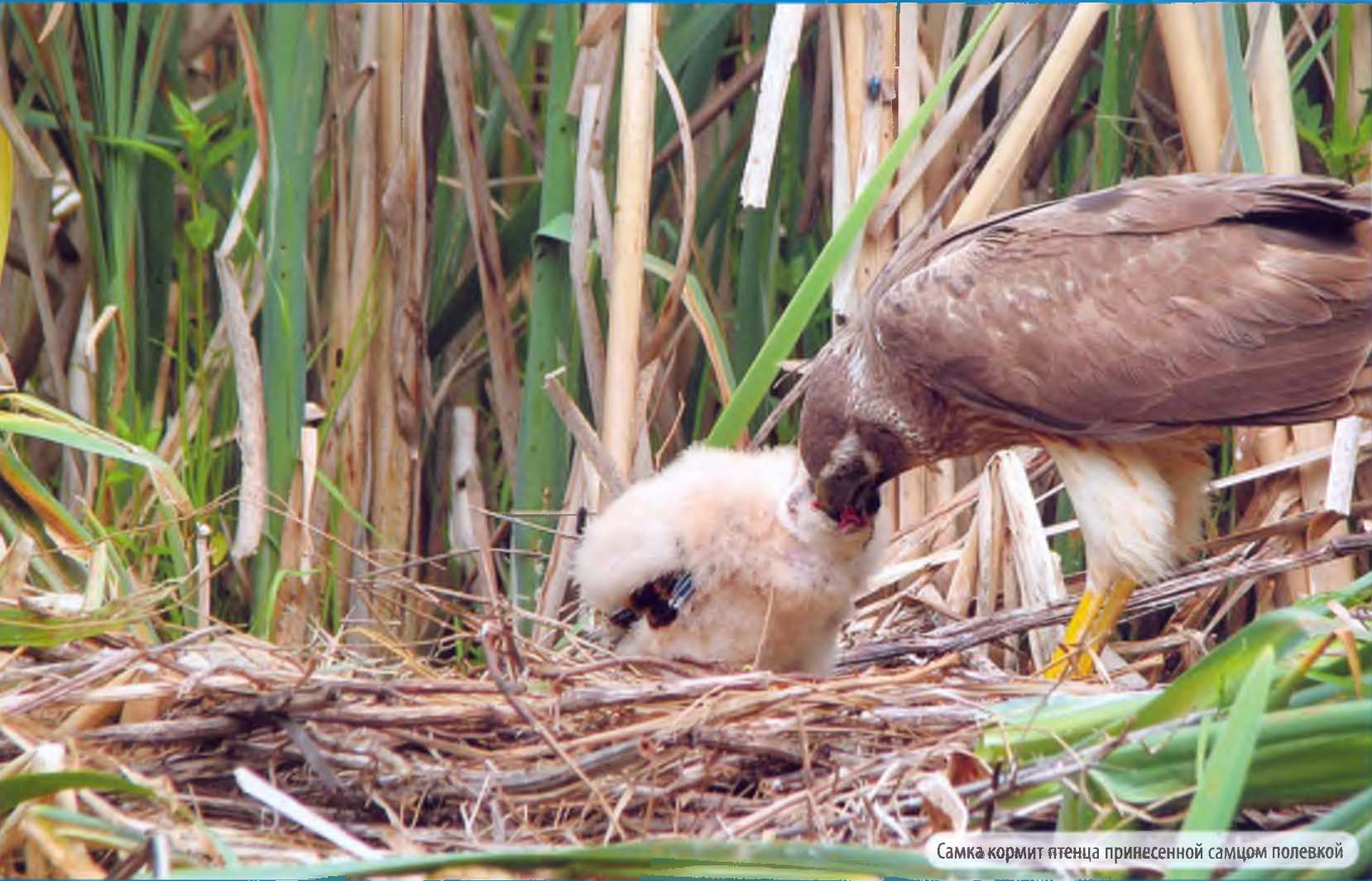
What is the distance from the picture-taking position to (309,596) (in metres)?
4.03

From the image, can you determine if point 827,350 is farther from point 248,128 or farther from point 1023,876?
point 1023,876

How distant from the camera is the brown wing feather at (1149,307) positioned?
352cm

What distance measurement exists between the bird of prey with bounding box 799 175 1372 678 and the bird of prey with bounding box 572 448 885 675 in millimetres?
94

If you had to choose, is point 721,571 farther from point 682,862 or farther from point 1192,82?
point 682,862

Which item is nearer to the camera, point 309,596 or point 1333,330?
point 1333,330

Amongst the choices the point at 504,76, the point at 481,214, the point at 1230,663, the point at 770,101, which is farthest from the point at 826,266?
the point at 1230,663

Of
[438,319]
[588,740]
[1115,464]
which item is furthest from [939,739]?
[438,319]

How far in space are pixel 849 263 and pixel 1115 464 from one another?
0.69 m

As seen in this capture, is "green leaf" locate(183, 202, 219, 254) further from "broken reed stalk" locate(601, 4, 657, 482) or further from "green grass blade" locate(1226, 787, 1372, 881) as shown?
"green grass blade" locate(1226, 787, 1372, 881)

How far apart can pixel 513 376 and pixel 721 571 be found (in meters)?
0.84

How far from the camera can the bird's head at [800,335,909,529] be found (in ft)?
12.0

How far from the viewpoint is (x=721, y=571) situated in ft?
11.9

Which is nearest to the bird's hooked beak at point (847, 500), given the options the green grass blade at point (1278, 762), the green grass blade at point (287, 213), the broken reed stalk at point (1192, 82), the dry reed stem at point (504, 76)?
the broken reed stalk at point (1192, 82)

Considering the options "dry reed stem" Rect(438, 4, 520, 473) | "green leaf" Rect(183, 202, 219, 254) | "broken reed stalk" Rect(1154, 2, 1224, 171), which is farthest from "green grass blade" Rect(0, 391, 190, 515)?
"broken reed stalk" Rect(1154, 2, 1224, 171)
